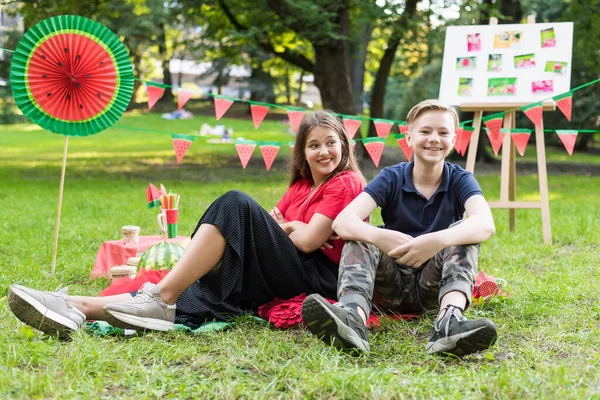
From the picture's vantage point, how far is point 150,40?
24.1 metres

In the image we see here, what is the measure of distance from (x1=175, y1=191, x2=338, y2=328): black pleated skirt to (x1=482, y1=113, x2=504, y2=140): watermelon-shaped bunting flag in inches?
110

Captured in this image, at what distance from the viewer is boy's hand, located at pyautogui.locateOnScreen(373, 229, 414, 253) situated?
8.91ft

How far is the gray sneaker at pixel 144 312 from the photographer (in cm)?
269

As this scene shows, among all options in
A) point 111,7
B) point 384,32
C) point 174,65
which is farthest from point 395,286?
point 174,65

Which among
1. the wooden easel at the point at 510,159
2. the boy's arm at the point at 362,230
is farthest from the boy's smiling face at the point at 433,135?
the wooden easel at the point at 510,159

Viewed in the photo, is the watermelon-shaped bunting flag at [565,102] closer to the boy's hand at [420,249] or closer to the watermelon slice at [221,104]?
the watermelon slice at [221,104]

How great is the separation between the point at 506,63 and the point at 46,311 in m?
4.08

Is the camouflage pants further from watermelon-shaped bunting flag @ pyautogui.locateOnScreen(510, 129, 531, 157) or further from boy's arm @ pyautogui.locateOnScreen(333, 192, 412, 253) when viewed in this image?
watermelon-shaped bunting flag @ pyautogui.locateOnScreen(510, 129, 531, 157)

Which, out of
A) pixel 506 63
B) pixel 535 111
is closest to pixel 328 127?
pixel 535 111

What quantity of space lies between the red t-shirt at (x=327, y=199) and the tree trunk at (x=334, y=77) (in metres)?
7.04

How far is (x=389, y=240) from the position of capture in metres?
2.72

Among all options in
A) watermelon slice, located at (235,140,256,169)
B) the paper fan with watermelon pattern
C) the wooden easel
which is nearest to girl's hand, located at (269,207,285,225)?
the paper fan with watermelon pattern

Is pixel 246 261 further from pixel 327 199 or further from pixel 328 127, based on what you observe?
pixel 328 127

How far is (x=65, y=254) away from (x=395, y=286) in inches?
106
